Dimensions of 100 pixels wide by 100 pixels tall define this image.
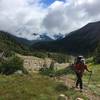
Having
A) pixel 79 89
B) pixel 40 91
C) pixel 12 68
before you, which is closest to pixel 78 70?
pixel 79 89

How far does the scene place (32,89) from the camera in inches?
1200

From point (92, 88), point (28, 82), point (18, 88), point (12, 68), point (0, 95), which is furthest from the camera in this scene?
point (12, 68)

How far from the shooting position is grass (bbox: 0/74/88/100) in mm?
Answer: 28731

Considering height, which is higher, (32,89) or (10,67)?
(10,67)

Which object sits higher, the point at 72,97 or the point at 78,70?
the point at 78,70

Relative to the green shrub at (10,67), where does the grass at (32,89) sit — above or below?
below

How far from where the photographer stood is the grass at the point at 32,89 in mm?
28731

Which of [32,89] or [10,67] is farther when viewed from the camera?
[10,67]

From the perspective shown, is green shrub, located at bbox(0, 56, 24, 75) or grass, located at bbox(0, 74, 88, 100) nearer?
grass, located at bbox(0, 74, 88, 100)

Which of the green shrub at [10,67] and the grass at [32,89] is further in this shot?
the green shrub at [10,67]

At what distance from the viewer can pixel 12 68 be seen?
61.9m

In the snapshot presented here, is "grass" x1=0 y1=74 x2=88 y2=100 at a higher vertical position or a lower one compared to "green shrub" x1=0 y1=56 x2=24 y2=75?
lower

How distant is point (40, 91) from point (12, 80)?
442 cm

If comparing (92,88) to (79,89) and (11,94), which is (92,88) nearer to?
(79,89)
